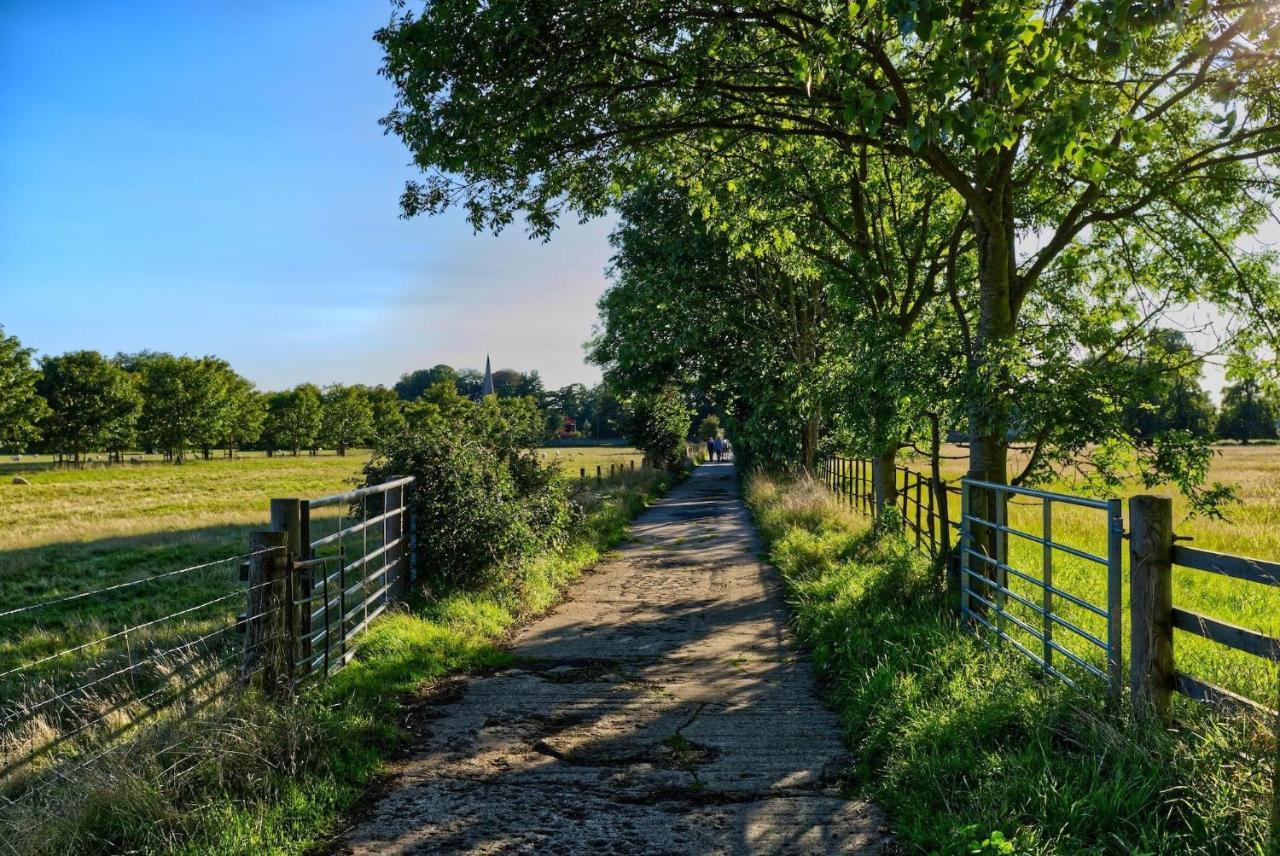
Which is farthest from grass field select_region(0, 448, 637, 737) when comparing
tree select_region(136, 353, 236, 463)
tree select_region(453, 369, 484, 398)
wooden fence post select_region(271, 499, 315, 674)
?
tree select_region(453, 369, 484, 398)

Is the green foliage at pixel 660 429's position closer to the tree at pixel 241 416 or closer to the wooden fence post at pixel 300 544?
the wooden fence post at pixel 300 544

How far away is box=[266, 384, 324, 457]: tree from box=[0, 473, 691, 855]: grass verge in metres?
97.5

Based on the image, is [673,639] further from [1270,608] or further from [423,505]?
[1270,608]

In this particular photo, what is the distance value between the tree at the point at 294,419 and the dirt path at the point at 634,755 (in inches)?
3749

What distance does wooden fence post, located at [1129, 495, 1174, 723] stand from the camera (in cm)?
473

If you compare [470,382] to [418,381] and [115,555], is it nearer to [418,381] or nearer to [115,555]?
[418,381]

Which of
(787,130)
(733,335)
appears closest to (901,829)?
(787,130)

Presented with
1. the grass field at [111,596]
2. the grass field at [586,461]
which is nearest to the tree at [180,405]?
the grass field at [111,596]

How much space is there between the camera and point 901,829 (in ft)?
14.2

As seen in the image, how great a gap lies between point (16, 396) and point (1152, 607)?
63447 millimetres

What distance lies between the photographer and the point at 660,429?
138 feet

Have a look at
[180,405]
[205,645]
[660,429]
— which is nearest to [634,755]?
[205,645]

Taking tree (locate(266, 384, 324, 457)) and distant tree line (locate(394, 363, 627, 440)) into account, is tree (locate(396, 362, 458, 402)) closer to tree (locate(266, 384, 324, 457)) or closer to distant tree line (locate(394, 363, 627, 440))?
distant tree line (locate(394, 363, 627, 440))

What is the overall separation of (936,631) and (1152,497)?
2914 millimetres
